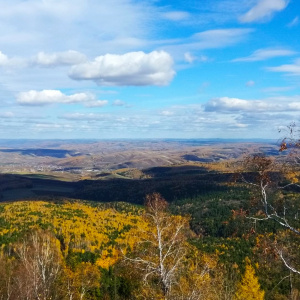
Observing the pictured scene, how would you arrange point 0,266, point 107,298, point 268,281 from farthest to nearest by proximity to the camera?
point 268,281
point 107,298
point 0,266

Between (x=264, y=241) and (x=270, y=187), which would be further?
(x=270, y=187)

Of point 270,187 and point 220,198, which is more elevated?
point 270,187

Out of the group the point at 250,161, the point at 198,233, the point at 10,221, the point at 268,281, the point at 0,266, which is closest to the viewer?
the point at 250,161

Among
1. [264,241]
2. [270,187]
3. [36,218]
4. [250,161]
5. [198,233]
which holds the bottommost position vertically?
[198,233]

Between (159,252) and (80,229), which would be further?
(80,229)

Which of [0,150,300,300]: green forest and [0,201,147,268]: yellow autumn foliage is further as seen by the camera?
[0,201,147,268]: yellow autumn foliage

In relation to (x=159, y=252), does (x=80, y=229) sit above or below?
below

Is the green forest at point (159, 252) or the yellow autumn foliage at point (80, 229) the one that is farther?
the yellow autumn foliage at point (80, 229)

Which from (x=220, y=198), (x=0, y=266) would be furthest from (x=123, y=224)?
(x=220, y=198)

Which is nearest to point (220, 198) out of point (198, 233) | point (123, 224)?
point (198, 233)

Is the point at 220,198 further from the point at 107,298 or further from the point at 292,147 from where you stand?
the point at 292,147
